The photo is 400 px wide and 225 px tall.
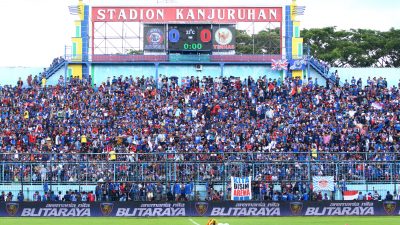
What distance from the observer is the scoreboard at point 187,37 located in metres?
69.6

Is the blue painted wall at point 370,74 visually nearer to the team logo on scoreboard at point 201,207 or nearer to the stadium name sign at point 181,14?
the stadium name sign at point 181,14

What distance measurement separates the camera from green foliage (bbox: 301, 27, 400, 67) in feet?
349

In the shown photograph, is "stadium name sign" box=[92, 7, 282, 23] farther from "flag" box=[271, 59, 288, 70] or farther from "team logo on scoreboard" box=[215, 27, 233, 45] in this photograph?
"flag" box=[271, 59, 288, 70]

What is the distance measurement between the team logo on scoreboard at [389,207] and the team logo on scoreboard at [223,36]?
26.1 m

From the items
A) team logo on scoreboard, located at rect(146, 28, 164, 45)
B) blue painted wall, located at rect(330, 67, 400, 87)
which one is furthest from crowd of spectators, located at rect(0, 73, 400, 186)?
blue painted wall, located at rect(330, 67, 400, 87)

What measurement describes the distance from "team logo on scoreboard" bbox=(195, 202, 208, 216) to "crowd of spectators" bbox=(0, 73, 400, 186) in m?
4.43

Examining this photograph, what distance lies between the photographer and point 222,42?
70.9 m

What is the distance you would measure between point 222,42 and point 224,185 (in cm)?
2170

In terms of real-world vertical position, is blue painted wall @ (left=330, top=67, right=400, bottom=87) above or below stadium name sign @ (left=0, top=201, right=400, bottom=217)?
above

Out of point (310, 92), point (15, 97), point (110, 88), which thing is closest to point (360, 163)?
point (310, 92)

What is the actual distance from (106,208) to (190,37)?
25694 millimetres

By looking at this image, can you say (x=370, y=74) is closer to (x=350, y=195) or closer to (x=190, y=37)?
(x=190, y=37)
